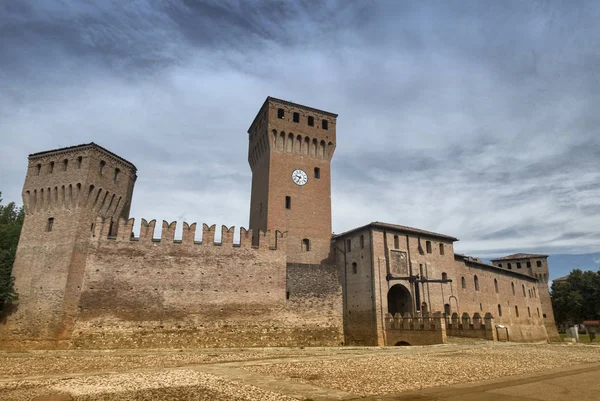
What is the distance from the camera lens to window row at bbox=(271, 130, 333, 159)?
32531mm

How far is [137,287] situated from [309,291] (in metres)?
10.8

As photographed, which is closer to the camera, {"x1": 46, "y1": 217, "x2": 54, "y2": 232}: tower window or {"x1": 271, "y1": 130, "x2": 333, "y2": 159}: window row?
{"x1": 46, "y1": 217, "x2": 54, "y2": 232}: tower window

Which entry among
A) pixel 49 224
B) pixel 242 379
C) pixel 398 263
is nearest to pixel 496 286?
pixel 398 263

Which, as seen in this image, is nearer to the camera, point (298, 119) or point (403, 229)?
point (403, 229)

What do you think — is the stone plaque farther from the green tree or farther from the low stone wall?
the green tree

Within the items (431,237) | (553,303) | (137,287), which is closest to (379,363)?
(137,287)

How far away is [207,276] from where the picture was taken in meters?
23.2

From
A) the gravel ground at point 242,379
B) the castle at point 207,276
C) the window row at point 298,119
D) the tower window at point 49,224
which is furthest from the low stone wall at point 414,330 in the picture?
the tower window at point 49,224

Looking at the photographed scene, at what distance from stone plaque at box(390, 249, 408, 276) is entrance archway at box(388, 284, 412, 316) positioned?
104 cm

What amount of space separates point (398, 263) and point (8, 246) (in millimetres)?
28655

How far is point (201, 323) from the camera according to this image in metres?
22.4

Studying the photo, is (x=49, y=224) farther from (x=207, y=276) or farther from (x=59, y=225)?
(x=207, y=276)

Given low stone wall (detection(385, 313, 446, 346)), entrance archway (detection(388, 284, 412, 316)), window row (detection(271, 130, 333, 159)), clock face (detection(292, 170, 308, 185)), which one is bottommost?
low stone wall (detection(385, 313, 446, 346))

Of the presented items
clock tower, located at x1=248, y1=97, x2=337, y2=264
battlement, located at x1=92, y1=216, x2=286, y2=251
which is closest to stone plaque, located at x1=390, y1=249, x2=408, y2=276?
clock tower, located at x1=248, y1=97, x2=337, y2=264
